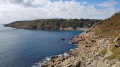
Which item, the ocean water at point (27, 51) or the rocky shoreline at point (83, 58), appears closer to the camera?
the rocky shoreline at point (83, 58)

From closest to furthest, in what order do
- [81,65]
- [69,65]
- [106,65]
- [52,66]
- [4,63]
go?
[106,65] < [81,65] < [69,65] < [52,66] < [4,63]

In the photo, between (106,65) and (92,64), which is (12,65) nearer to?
(92,64)

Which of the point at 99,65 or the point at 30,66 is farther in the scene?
the point at 30,66

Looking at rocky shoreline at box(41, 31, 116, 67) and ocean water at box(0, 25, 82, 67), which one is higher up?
rocky shoreline at box(41, 31, 116, 67)

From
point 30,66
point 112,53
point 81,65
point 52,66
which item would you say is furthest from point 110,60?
point 30,66

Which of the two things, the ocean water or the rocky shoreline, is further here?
the ocean water

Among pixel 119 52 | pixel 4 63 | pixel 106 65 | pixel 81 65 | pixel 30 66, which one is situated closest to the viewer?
pixel 106 65

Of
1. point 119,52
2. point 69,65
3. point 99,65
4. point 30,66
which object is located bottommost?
point 30,66

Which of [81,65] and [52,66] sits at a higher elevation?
[81,65]

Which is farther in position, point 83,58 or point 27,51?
point 27,51

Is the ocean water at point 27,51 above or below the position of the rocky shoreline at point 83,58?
below

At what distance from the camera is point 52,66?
159 ft

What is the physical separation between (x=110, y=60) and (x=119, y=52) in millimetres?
4462

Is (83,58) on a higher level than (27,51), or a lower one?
higher
